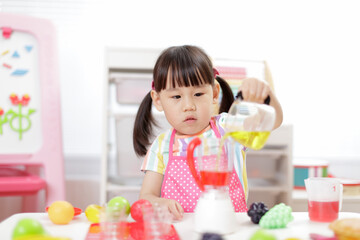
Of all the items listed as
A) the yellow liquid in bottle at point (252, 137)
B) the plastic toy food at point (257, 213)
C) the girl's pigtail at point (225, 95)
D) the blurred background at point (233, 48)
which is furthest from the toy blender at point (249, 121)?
the blurred background at point (233, 48)

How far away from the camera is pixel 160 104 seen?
119cm

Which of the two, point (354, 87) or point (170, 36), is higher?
point (170, 36)

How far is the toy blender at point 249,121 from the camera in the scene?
750 mm

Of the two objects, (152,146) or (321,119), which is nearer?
(152,146)

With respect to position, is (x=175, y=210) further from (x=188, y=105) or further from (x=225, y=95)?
(x=225, y=95)

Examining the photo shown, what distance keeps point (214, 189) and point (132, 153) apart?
1313mm

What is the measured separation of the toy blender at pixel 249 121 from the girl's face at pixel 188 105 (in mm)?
320

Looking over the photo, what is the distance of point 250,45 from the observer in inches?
89.7

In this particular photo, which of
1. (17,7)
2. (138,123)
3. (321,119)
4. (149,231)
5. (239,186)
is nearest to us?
(149,231)

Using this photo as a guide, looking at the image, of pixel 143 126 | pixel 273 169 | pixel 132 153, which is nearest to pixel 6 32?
pixel 132 153

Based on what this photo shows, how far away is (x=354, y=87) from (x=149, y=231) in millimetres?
1964

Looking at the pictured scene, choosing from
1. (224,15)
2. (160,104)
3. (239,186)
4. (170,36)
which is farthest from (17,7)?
(239,186)

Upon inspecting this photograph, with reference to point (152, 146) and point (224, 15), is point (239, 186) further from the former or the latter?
point (224, 15)

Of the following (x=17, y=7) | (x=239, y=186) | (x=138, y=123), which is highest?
(x=17, y=7)
